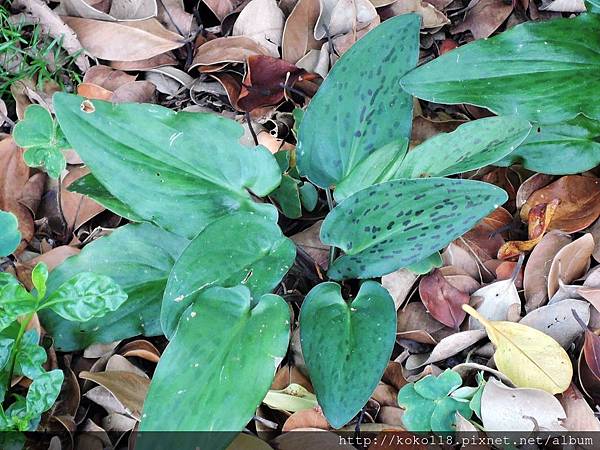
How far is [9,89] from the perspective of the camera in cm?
107

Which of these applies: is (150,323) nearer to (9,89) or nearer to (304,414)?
(304,414)

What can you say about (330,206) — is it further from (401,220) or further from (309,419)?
(309,419)

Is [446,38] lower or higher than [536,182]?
higher

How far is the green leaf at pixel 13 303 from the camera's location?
71 centimetres

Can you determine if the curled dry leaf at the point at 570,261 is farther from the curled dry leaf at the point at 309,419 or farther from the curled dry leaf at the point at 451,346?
the curled dry leaf at the point at 309,419

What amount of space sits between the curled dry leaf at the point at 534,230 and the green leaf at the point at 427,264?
0.36 feet

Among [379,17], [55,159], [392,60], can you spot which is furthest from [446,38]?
[55,159]

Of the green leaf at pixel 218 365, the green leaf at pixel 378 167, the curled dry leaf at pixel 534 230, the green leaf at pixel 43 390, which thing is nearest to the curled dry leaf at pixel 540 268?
the curled dry leaf at pixel 534 230

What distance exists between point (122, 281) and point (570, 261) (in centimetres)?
58

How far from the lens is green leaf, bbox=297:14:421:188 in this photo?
2.82ft

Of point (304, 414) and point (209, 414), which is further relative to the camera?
point (304, 414)

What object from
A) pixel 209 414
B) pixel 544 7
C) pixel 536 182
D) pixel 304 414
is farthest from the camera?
pixel 544 7

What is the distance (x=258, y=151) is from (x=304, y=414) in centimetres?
33

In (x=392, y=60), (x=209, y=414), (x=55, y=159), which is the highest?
(x=392, y=60)
